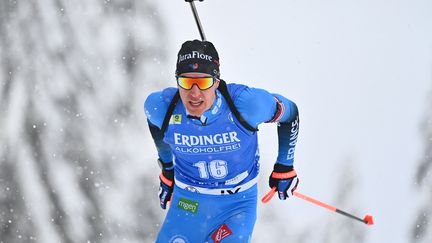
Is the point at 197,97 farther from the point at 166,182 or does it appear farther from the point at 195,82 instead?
the point at 166,182

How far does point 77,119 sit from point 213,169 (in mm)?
3360

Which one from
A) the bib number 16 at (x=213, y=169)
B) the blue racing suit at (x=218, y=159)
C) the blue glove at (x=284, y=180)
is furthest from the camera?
the blue glove at (x=284, y=180)

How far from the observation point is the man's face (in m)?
3.61

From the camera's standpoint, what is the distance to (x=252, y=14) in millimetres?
6543

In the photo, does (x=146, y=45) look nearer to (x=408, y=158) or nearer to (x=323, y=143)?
(x=323, y=143)

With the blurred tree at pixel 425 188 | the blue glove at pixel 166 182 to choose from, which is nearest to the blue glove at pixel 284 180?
the blue glove at pixel 166 182

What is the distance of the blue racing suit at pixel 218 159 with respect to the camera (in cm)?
379

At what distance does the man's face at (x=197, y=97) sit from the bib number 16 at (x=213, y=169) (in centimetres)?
40

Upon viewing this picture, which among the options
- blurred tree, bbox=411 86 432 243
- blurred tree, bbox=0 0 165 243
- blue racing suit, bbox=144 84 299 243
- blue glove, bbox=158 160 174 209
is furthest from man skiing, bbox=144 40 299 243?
blurred tree, bbox=411 86 432 243

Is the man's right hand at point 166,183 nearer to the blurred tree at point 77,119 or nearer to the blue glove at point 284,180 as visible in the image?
the blue glove at point 284,180

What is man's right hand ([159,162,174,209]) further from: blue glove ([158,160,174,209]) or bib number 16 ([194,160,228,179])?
bib number 16 ([194,160,228,179])

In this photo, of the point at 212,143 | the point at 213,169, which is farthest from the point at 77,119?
the point at 212,143

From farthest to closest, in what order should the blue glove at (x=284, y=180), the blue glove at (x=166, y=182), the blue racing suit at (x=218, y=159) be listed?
the blue glove at (x=166, y=182), the blue glove at (x=284, y=180), the blue racing suit at (x=218, y=159)

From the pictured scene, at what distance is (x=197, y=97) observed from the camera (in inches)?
142
